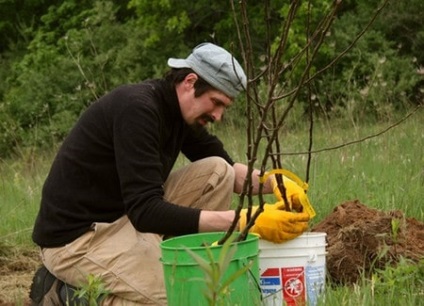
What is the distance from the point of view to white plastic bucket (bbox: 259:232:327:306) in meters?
3.33

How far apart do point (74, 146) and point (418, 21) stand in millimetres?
14291

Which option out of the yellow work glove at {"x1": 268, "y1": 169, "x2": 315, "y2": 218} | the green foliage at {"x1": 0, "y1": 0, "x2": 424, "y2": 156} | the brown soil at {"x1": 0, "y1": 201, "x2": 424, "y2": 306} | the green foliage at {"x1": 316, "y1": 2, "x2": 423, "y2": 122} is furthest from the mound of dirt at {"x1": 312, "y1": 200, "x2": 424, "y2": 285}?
the green foliage at {"x1": 316, "y1": 2, "x2": 423, "y2": 122}

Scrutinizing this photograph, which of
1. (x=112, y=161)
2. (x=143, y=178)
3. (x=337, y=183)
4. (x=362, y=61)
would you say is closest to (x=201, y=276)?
(x=143, y=178)

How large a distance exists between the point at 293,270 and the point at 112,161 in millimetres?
963

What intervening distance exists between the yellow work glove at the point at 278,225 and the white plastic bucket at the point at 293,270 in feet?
0.11

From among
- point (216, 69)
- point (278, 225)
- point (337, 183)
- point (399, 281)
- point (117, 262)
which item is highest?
point (216, 69)

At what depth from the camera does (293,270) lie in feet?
11.0

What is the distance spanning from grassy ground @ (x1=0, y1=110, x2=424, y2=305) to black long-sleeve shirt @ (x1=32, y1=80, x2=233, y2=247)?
0.58 metres

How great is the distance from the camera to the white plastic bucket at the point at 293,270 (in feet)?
10.9

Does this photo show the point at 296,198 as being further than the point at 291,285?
Yes

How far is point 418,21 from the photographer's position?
Result: 17.2 meters

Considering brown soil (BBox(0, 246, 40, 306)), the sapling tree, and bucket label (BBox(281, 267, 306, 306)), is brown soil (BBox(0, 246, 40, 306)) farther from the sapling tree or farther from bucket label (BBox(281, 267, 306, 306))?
bucket label (BBox(281, 267, 306, 306))

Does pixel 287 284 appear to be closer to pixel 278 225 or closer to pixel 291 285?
pixel 291 285

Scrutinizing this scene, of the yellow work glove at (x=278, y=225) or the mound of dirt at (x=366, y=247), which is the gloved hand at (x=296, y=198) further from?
the mound of dirt at (x=366, y=247)
